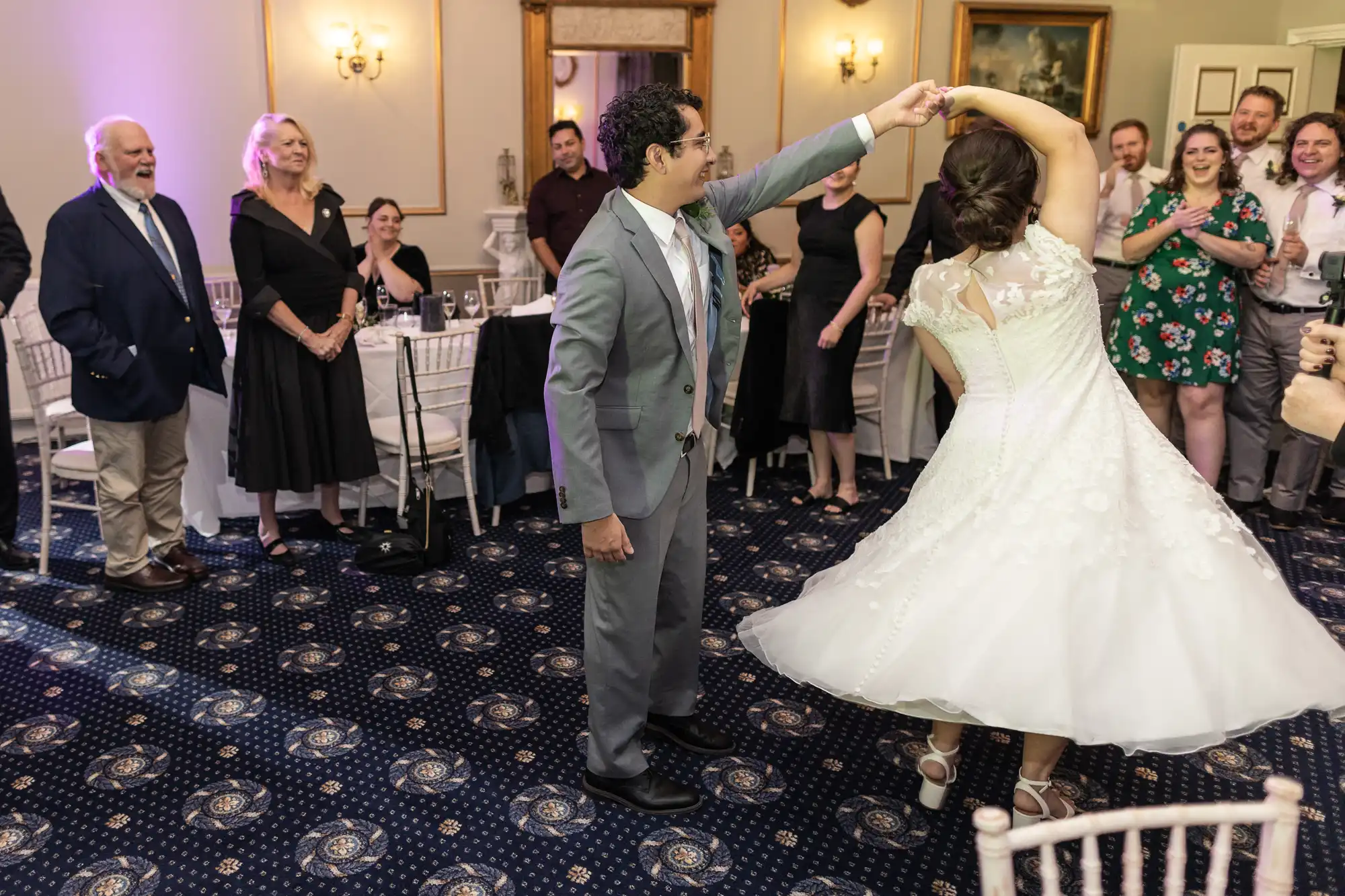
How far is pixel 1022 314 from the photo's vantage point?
2.26 meters

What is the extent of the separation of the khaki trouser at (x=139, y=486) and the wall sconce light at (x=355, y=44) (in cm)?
360

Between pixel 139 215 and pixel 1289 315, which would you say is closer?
pixel 139 215

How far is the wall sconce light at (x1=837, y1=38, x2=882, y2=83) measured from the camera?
24.2ft

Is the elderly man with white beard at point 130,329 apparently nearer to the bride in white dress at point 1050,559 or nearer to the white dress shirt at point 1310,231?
the bride in white dress at point 1050,559

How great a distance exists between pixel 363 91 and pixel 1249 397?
5.24 m

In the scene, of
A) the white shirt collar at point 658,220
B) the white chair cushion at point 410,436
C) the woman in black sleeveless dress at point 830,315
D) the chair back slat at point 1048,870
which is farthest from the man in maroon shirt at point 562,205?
the chair back slat at point 1048,870

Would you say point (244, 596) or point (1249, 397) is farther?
point (1249, 397)

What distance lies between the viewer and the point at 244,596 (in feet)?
12.6

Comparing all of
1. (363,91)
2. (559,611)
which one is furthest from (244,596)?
(363,91)

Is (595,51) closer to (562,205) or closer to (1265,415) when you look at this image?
(562,205)

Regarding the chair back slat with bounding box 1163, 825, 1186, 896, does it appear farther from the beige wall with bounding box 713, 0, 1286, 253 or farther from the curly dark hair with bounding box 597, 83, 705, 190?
the beige wall with bounding box 713, 0, 1286, 253

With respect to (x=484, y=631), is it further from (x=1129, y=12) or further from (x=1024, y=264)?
(x=1129, y=12)

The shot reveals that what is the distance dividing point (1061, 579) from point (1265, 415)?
10.0 feet

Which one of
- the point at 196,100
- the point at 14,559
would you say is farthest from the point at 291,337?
the point at 196,100
